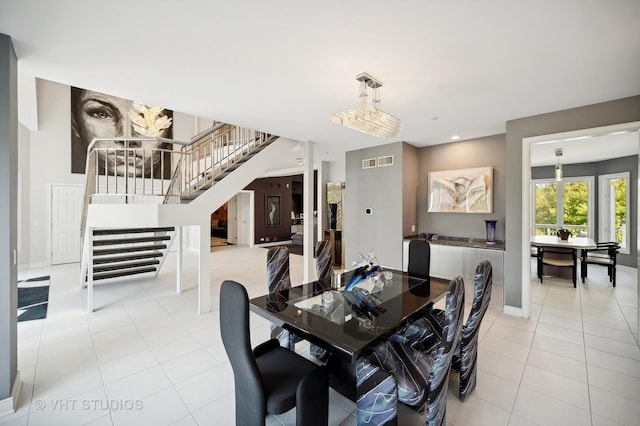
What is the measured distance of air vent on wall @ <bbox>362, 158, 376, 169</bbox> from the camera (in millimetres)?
5508

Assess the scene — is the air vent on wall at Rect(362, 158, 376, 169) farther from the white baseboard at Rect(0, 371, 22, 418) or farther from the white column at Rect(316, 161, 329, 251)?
the white baseboard at Rect(0, 371, 22, 418)

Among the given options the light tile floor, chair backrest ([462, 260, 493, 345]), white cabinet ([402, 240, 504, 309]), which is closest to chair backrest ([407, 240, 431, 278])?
the light tile floor

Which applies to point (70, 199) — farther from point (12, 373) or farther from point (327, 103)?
point (327, 103)

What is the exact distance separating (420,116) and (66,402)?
4.62m

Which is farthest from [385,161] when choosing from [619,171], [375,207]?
[619,171]

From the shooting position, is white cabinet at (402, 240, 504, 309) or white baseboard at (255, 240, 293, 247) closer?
white cabinet at (402, 240, 504, 309)

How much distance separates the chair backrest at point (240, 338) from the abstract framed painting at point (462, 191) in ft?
14.8

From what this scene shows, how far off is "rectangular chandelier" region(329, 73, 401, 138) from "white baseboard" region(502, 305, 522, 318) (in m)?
3.04

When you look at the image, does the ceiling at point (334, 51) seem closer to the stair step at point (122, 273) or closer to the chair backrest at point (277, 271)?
the chair backrest at point (277, 271)

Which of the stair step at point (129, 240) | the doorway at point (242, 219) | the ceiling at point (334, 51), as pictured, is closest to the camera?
the ceiling at point (334, 51)

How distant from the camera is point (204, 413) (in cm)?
199

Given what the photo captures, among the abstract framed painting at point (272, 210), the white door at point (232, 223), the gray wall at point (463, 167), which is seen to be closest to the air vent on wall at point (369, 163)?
the gray wall at point (463, 167)

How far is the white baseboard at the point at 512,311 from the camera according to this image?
375cm

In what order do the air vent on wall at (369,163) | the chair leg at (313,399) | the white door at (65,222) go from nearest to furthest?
the chair leg at (313,399) < the air vent on wall at (369,163) < the white door at (65,222)
